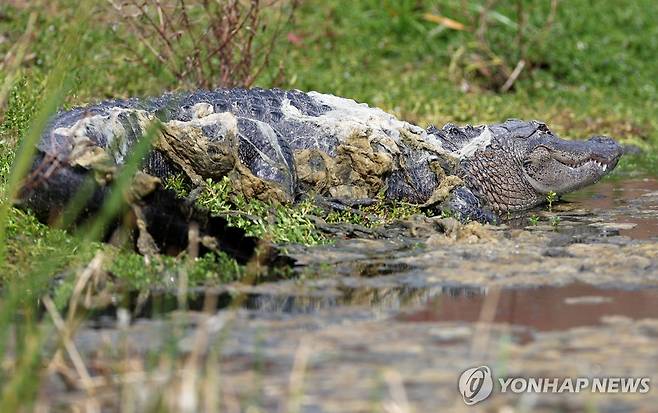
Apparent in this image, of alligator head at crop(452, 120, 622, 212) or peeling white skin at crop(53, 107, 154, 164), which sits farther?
alligator head at crop(452, 120, 622, 212)

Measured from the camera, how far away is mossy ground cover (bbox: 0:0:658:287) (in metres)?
9.52

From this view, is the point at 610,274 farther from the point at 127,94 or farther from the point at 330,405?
the point at 127,94

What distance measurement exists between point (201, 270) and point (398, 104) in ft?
17.3

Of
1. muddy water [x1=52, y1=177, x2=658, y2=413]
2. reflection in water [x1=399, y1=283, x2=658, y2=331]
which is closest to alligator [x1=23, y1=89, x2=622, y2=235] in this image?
muddy water [x1=52, y1=177, x2=658, y2=413]

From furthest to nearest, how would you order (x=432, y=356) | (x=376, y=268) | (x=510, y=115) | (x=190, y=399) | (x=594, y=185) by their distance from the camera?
(x=510, y=115), (x=594, y=185), (x=376, y=268), (x=432, y=356), (x=190, y=399)

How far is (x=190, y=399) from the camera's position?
9.26 feet

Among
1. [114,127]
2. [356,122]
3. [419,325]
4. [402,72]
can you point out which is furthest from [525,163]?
[402,72]

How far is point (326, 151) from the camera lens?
666 cm

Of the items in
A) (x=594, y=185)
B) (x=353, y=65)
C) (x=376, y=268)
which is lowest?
(x=376, y=268)

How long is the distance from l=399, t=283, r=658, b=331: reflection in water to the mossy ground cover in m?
3.75

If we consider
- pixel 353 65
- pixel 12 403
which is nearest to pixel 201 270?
pixel 12 403

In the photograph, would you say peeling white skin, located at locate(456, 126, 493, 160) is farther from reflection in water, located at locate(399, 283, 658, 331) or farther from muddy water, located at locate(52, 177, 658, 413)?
reflection in water, located at locate(399, 283, 658, 331)

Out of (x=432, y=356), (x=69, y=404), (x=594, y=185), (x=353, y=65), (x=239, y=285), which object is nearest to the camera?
(x=69, y=404)

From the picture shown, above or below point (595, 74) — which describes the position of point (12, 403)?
below
